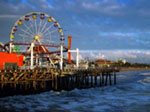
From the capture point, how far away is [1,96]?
32.0 m

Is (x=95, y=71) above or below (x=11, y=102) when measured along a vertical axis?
above

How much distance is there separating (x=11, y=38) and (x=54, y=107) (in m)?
35.2

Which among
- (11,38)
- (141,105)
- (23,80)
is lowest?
(141,105)

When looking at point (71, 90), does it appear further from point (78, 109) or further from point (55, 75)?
point (78, 109)

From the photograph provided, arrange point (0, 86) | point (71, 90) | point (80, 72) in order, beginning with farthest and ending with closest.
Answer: point (80, 72) < point (71, 90) < point (0, 86)

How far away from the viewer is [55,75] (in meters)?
39.2

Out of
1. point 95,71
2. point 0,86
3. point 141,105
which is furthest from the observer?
A: point 95,71

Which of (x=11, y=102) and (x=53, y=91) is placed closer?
(x=11, y=102)

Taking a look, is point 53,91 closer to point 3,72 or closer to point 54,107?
point 3,72

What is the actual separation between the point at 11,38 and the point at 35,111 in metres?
36.3

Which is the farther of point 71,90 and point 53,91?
point 71,90

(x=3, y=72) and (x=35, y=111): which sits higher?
(x=3, y=72)

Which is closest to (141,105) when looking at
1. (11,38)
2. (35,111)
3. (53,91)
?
(35,111)

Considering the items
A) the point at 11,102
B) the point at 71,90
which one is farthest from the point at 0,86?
the point at 71,90
